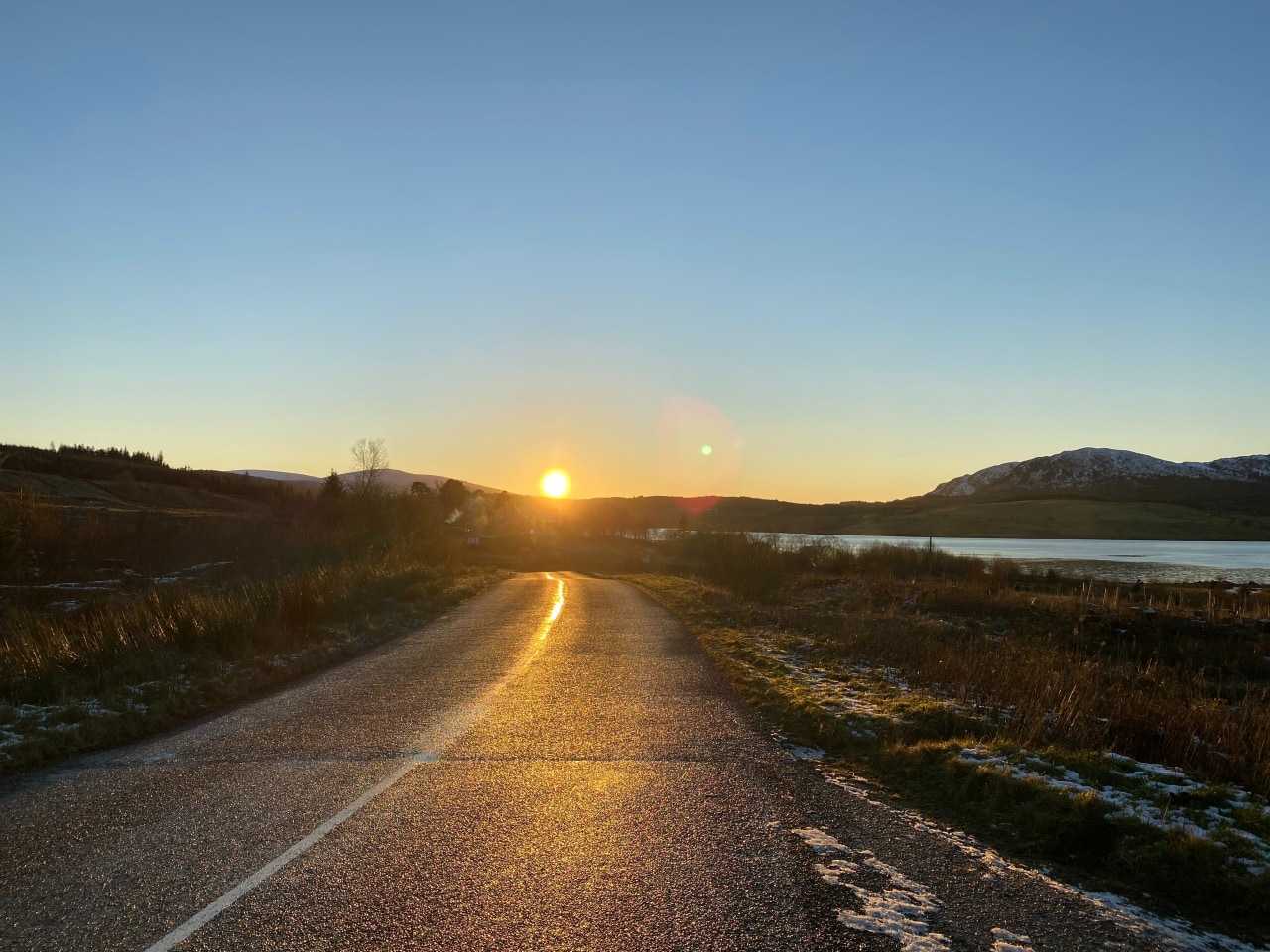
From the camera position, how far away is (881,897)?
5012 mm

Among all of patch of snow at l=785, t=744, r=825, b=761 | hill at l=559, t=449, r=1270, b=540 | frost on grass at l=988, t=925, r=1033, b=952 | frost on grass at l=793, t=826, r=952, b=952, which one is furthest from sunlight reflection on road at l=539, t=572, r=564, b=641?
hill at l=559, t=449, r=1270, b=540

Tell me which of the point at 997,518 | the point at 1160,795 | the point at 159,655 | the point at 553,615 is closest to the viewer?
the point at 1160,795

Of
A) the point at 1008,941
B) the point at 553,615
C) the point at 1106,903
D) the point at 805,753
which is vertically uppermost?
the point at 1008,941

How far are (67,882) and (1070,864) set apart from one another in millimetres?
6871

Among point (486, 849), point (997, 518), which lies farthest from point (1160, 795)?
point (997, 518)

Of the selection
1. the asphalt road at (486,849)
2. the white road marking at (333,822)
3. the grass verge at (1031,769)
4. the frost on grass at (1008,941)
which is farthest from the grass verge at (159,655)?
the frost on grass at (1008,941)

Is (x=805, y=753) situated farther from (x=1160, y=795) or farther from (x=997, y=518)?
(x=997, y=518)

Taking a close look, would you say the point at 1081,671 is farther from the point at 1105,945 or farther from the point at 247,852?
the point at 247,852

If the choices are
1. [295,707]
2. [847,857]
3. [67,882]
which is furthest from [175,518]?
[847,857]

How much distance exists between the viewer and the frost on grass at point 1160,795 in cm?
604

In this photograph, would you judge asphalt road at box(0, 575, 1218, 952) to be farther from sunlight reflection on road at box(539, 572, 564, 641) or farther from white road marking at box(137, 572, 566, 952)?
sunlight reflection on road at box(539, 572, 564, 641)

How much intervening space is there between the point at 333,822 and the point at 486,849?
1.35 m

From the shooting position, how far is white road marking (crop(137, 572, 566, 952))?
177 inches

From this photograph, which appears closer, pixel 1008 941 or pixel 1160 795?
pixel 1008 941
